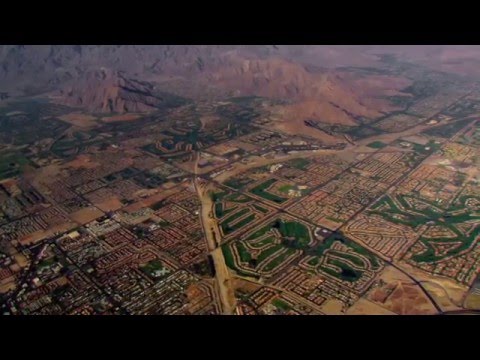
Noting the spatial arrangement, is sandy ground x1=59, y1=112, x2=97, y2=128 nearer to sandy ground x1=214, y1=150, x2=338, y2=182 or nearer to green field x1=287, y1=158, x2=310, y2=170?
sandy ground x1=214, y1=150, x2=338, y2=182

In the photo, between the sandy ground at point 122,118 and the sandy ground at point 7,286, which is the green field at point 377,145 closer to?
the sandy ground at point 122,118

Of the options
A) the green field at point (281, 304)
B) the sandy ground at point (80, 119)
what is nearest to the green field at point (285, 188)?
the green field at point (281, 304)

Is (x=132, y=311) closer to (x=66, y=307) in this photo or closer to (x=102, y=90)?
(x=66, y=307)

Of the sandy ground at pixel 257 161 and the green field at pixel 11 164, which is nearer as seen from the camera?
the sandy ground at pixel 257 161

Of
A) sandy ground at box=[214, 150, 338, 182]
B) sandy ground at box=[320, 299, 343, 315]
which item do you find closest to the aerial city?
sandy ground at box=[320, 299, 343, 315]

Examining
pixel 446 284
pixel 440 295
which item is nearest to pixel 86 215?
pixel 440 295
